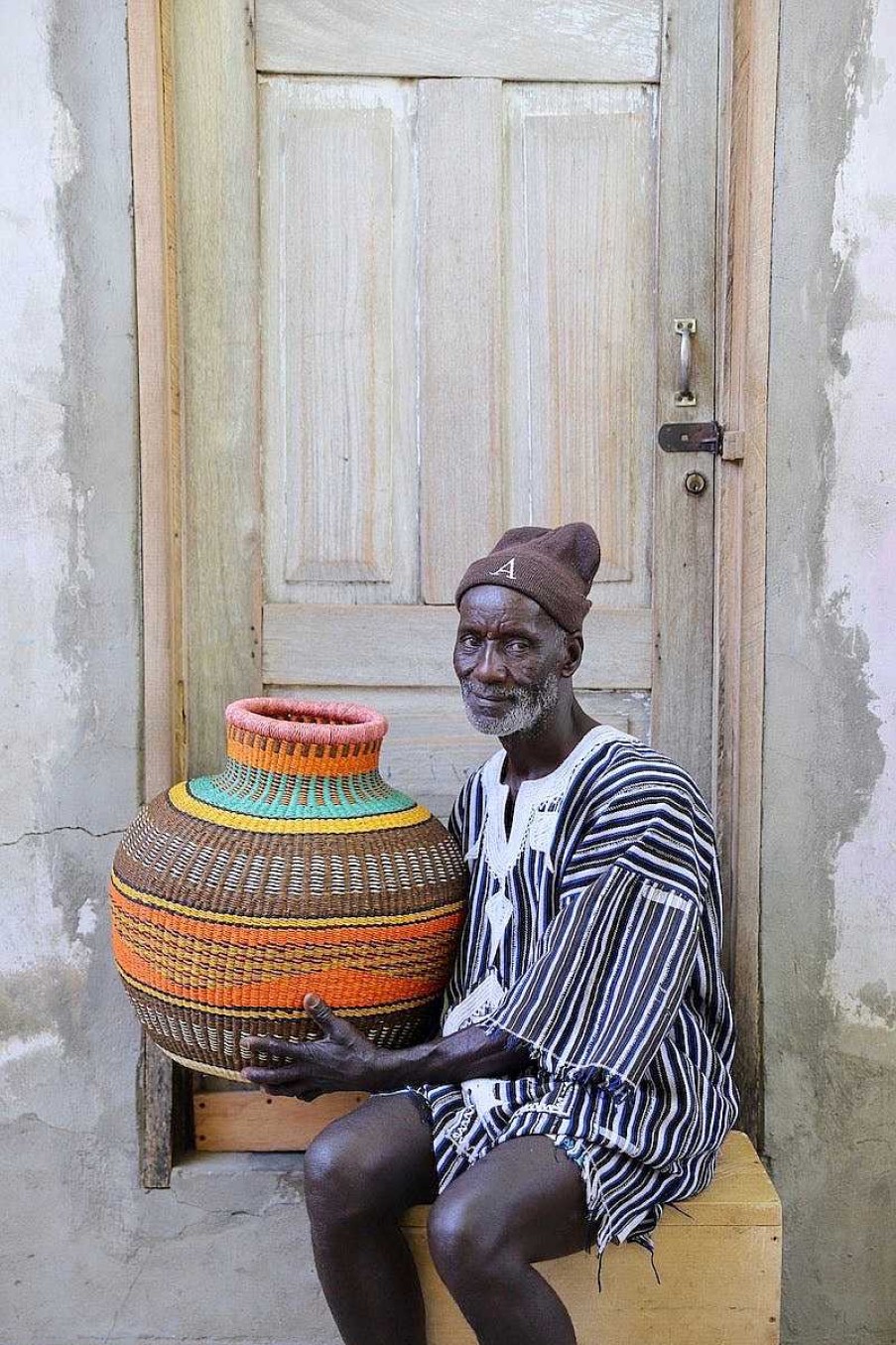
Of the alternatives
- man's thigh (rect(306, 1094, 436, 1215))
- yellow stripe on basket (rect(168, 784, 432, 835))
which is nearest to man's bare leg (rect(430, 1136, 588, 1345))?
man's thigh (rect(306, 1094, 436, 1215))

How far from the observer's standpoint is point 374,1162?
209cm

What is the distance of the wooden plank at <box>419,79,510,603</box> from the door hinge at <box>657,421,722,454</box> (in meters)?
0.35

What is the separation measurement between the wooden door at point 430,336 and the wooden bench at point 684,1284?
3.10 feet

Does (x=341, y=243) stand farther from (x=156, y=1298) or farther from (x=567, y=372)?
(x=156, y=1298)

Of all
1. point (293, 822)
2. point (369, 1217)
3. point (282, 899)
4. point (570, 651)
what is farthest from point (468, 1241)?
point (570, 651)

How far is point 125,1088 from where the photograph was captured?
2703 mm

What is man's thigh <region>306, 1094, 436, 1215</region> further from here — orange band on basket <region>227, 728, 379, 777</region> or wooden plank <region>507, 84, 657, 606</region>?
wooden plank <region>507, 84, 657, 606</region>

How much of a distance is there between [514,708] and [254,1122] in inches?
47.1

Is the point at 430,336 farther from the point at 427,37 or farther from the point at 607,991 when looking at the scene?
the point at 607,991

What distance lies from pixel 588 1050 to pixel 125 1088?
3.74 ft

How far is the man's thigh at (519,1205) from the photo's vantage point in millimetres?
1932

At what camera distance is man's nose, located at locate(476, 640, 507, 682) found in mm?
2156

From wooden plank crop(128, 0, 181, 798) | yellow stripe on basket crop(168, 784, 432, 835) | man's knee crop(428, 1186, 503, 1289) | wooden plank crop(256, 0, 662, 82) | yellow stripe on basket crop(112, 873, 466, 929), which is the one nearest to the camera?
man's knee crop(428, 1186, 503, 1289)

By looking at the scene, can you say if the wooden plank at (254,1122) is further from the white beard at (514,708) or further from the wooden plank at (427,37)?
the wooden plank at (427,37)
